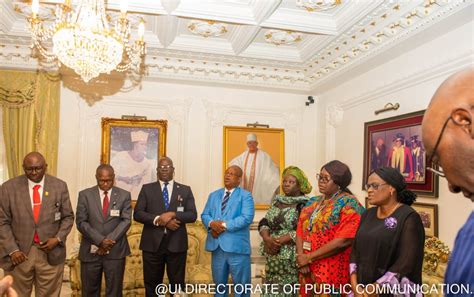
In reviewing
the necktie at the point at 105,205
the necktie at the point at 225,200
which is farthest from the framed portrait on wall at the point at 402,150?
the necktie at the point at 105,205

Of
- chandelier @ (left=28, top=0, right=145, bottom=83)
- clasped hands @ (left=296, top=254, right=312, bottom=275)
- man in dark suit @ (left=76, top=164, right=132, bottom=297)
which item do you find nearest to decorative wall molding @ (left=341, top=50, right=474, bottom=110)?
clasped hands @ (left=296, top=254, right=312, bottom=275)

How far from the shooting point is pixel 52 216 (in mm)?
4137

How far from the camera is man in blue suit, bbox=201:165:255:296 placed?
14.1 ft

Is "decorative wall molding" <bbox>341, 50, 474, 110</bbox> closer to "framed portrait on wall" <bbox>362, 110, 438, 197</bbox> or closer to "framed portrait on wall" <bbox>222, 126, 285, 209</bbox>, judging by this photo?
"framed portrait on wall" <bbox>362, 110, 438, 197</bbox>

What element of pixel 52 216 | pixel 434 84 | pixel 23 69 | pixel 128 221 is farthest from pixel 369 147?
pixel 23 69

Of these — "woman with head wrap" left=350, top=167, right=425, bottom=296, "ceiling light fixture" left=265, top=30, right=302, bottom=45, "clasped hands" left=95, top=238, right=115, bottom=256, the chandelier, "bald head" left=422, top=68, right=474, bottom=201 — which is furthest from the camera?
"ceiling light fixture" left=265, top=30, right=302, bottom=45

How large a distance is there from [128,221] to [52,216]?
32.4 inches

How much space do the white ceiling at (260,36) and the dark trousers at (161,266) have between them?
285 centimetres

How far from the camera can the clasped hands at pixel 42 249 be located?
12.6 feet

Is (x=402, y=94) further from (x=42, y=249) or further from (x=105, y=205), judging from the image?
(x=42, y=249)

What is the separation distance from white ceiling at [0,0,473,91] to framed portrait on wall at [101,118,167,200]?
3.24ft

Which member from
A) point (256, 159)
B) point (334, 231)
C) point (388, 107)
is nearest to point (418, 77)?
point (388, 107)

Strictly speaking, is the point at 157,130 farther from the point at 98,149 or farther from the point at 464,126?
the point at 464,126

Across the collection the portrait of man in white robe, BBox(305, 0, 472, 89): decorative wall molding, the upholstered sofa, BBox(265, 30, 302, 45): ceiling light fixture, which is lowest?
the upholstered sofa
